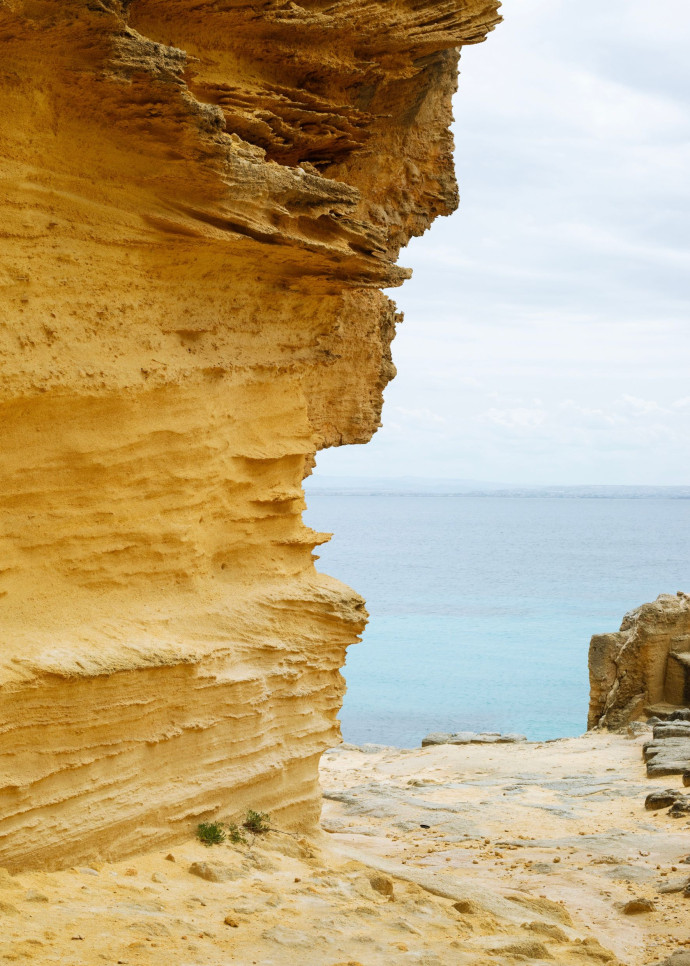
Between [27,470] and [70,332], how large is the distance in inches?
36.2

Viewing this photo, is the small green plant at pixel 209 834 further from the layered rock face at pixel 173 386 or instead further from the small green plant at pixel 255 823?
the small green plant at pixel 255 823

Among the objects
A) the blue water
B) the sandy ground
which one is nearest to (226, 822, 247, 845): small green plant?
the sandy ground

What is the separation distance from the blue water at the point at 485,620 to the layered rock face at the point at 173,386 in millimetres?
22320

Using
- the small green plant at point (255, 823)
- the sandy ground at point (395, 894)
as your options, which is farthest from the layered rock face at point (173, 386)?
the sandy ground at point (395, 894)

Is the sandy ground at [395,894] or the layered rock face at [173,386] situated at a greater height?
the layered rock face at [173,386]

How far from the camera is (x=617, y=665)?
18953 millimetres

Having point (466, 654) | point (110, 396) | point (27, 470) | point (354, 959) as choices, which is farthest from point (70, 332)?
point (466, 654)

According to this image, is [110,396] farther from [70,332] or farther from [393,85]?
[393,85]

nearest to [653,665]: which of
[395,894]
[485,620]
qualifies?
[395,894]

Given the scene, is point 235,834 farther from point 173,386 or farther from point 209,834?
point 173,386

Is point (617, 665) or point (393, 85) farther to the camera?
point (617, 665)

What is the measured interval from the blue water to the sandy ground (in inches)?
734

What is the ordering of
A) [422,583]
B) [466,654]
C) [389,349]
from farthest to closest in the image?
[422,583], [466,654], [389,349]

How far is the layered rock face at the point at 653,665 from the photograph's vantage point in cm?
1820
